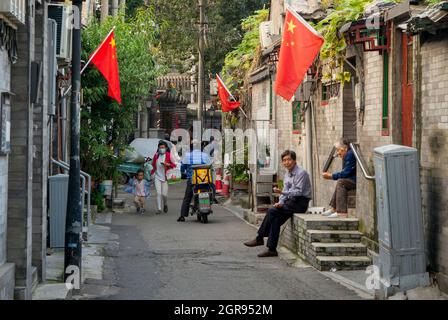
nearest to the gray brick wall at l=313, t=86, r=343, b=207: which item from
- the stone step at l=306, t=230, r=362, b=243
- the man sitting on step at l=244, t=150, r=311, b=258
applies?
the man sitting on step at l=244, t=150, r=311, b=258

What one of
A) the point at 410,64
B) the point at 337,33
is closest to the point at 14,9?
the point at 410,64

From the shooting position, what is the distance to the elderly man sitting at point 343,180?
599 inches

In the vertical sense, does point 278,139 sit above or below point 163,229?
above

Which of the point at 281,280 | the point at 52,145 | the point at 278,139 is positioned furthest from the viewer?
the point at 278,139

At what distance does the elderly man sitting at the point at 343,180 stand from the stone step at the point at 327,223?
1.10 feet

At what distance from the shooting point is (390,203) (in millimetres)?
11047

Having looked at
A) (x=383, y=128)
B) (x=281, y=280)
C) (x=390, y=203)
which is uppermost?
(x=383, y=128)

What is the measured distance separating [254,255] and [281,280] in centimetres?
277

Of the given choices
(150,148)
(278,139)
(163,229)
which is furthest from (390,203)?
(150,148)

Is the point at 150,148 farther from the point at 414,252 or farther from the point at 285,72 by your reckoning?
the point at 414,252

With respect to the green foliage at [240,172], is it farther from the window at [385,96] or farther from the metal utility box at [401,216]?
the metal utility box at [401,216]

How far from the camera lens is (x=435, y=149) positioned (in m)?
11.6

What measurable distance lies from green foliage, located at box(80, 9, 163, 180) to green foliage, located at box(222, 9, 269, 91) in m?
4.38

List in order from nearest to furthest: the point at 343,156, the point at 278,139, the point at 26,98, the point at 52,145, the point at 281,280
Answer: the point at 26,98 < the point at 281,280 < the point at 343,156 < the point at 52,145 < the point at 278,139
